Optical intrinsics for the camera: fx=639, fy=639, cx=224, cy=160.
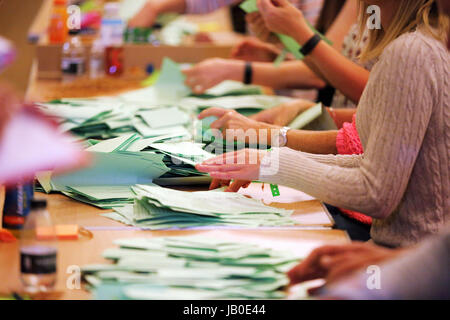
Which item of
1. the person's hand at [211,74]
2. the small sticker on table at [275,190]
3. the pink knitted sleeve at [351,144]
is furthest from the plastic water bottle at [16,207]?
the person's hand at [211,74]

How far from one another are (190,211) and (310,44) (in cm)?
111

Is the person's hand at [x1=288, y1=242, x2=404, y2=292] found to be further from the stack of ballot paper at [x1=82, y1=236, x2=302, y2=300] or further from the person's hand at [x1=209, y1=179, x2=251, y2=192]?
the person's hand at [x1=209, y1=179, x2=251, y2=192]

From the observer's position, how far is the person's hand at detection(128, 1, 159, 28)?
388cm

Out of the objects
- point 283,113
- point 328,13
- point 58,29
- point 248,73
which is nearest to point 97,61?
point 58,29

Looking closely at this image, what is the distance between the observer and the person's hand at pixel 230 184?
175 cm

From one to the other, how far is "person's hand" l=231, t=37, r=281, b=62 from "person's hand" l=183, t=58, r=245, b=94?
34cm

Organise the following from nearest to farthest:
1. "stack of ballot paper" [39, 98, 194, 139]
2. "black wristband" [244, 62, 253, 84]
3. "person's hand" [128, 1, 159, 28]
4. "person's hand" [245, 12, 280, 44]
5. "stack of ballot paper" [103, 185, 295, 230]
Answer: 1. "stack of ballot paper" [103, 185, 295, 230]
2. "stack of ballot paper" [39, 98, 194, 139]
3. "person's hand" [245, 12, 280, 44]
4. "black wristband" [244, 62, 253, 84]
5. "person's hand" [128, 1, 159, 28]

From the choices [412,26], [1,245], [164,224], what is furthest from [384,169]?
[1,245]

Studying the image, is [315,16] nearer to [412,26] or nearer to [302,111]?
[302,111]

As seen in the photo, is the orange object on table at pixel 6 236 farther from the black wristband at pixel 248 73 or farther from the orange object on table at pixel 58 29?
the orange object on table at pixel 58 29

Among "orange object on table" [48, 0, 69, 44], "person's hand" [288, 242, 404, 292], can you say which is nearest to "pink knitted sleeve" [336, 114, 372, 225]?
"person's hand" [288, 242, 404, 292]

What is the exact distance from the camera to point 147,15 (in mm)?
3910
